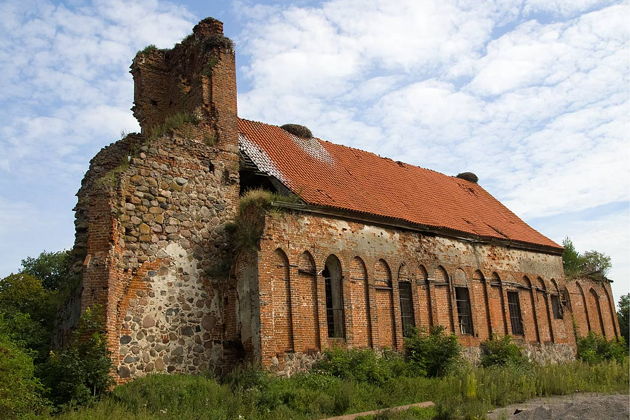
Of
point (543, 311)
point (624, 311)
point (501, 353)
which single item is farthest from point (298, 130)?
point (624, 311)

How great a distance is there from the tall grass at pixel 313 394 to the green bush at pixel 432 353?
710 millimetres

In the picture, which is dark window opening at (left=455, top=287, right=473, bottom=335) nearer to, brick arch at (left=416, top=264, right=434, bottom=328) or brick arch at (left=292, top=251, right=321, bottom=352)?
brick arch at (left=416, top=264, right=434, bottom=328)

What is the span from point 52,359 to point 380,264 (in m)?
9.99

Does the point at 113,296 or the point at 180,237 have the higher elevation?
the point at 180,237

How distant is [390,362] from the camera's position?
58.7 feet

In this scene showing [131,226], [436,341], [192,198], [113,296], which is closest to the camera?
[113,296]

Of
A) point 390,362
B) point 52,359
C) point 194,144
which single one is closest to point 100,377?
point 52,359

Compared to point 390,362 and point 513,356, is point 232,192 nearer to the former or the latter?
point 390,362

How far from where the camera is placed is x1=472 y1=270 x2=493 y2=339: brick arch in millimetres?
22453

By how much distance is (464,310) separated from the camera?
2247 cm

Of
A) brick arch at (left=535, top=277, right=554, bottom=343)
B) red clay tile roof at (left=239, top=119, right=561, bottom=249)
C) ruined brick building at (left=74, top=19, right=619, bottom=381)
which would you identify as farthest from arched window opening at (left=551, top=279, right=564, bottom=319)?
ruined brick building at (left=74, top=19, right=619, bottom=381)

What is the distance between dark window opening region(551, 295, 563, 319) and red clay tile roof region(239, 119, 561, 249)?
7.30 feet

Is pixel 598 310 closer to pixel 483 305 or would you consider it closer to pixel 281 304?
pixel 483 305

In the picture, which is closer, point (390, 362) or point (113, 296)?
point (113, 296)
